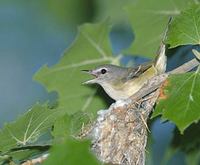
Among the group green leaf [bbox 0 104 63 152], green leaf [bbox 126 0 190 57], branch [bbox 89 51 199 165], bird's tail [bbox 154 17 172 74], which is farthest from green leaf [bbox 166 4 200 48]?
green leaf [bbox 126 0 190 57]

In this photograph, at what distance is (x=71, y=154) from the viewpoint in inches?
86.6

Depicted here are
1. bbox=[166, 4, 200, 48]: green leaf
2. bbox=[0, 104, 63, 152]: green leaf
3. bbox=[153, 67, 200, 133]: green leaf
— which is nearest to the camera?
bbox=[153, 67, 200, 133]: green leaf

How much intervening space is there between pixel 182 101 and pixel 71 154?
1031mm

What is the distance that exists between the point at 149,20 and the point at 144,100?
2.50ft

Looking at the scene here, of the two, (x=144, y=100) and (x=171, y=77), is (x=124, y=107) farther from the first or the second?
(x=171, y=77)

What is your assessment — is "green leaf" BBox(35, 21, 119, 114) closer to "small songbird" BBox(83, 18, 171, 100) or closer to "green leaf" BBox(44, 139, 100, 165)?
"small songbird" BBox(83, 18, 171, 100)

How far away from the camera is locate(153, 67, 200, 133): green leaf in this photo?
2982mm

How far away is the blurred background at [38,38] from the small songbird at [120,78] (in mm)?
239

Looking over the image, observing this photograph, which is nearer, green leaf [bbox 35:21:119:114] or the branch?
the branch

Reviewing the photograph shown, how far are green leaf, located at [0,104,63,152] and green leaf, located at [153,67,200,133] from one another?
0.66m

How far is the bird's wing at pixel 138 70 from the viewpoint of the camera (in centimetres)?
448

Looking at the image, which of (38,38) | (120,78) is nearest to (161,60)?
(120,78)

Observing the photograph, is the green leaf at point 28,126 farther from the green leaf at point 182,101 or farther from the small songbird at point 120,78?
the small songbird at point 120,78

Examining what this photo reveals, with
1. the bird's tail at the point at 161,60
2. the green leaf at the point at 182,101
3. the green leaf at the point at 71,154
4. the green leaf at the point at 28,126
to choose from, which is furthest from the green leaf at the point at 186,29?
the green leaf at the point at 71,154
